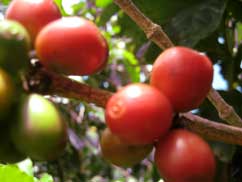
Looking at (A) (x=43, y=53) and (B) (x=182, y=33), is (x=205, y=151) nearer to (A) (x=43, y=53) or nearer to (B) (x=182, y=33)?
(A) (x=43, y=53)

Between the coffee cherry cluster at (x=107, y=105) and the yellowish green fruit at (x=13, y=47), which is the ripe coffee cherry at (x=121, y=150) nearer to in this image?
Result: the coffee cherry cluster at (x=107, y=105)

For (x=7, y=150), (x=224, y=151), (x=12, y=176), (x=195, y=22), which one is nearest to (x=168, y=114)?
(x=7, y=150)

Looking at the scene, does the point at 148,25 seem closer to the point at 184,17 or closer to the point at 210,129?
the point at 210,129

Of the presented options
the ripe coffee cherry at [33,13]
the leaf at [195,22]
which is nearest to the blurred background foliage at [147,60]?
the leaf at [195,22]

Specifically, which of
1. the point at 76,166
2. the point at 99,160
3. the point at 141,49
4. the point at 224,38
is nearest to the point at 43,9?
the point at 224,38

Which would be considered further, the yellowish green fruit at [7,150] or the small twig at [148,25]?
the small twig at [148,25]

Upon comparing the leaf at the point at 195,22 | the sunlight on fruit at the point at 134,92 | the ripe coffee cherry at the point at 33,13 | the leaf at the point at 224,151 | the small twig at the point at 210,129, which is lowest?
the leaf at the point at 224,151
